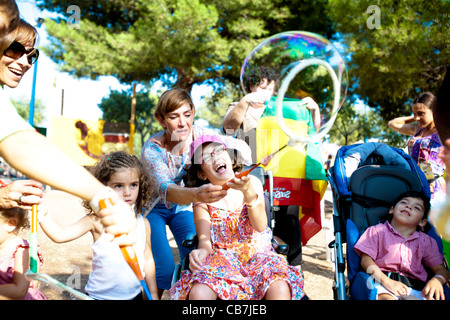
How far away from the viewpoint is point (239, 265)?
2.17 meters

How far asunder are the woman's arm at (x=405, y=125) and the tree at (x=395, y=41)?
2.01 meters

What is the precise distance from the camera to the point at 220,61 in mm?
10891

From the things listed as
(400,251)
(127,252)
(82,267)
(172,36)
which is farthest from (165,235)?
(172,36)

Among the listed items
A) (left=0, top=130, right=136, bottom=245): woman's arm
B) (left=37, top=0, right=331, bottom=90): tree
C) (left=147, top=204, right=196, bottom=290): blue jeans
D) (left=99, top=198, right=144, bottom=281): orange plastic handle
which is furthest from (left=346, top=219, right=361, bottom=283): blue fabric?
(left=37, top=0, right=331, bottom=90): tree

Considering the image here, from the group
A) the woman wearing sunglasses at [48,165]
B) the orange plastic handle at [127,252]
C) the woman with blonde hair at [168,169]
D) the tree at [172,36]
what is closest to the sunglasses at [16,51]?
the woman wearing sunglasses at [48,165]

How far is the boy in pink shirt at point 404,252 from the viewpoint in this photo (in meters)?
2.21

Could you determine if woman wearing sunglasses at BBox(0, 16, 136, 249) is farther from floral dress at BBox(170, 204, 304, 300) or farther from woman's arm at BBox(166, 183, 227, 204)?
floral dress at BBox(170, 204, 304, 300)

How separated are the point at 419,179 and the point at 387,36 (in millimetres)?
4974

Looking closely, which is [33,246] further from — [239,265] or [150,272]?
[239,265]

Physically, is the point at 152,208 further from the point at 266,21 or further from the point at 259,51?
the point at 266,21

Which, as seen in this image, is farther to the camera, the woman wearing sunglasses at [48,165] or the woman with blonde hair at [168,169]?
the woman with blonde hair at [168,169]

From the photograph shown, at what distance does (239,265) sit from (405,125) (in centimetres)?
362

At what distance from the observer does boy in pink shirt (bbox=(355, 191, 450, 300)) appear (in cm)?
221

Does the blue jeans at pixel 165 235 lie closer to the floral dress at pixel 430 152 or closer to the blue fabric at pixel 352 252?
the blue fabric at pixel 352 252
